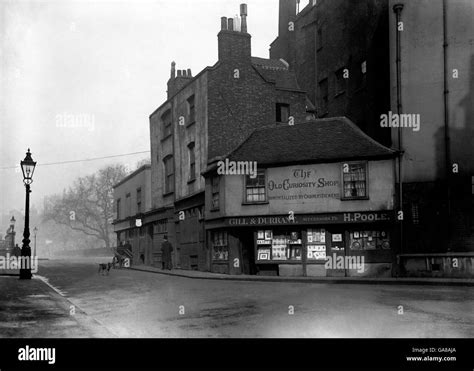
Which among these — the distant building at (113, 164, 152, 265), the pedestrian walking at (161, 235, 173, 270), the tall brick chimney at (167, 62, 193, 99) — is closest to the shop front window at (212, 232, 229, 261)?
the pedestrian walking at (161, 235, 173, 270)

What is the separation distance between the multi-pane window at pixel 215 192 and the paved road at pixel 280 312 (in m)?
8.76

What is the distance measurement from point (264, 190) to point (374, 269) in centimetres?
554

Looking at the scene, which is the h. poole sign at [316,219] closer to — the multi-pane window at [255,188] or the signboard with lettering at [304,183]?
the signboard with lettering at [304,183]

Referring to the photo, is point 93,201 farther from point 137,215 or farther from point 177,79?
point 177,79

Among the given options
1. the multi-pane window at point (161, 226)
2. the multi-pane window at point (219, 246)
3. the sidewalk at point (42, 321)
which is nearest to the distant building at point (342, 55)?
the multi-pane window at point (219, 246)

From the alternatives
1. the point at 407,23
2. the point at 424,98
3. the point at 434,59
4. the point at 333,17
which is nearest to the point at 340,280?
the point at 424,98

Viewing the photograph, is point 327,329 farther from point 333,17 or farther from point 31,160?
point 333,17

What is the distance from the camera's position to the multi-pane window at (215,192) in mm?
22538

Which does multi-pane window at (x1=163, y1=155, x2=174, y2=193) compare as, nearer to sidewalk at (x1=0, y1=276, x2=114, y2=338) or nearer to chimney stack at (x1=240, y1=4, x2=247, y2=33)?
chimney stack at (x1=240, y1=4, x2=247, y2=33)

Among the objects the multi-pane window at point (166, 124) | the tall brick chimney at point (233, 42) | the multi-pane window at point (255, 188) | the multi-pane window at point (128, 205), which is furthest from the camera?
the multi-pane window at point (128, 205)

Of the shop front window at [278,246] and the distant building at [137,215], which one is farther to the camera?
the distant building at [137,215]

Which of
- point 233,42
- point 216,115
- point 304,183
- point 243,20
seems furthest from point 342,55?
point 304,183

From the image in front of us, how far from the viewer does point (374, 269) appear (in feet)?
64.2

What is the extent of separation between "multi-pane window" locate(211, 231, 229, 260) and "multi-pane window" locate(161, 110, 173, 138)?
30.3ft
